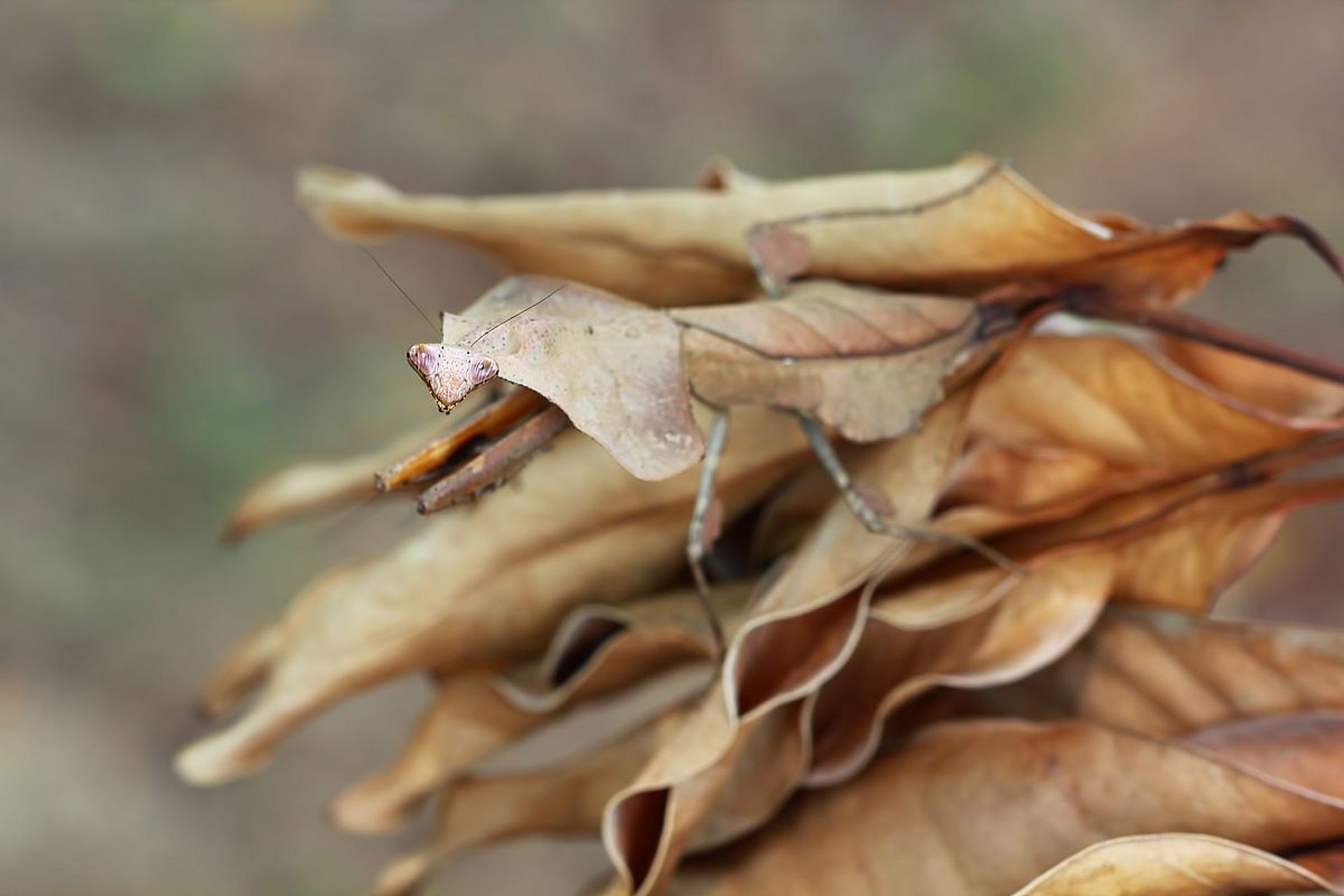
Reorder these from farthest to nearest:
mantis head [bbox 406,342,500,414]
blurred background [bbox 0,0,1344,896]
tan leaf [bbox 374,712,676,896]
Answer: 1. blurred background [bbox 0,0,1344,896]
2. tan leaf [bbox 374,712,676,896]
3. mantis head [bbox 406,342,500,414]

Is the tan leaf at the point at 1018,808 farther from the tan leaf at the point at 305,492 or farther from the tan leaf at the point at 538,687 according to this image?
the tan leaf at the point at 305,492

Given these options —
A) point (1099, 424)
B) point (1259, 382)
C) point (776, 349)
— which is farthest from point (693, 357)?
point (1259, 382)

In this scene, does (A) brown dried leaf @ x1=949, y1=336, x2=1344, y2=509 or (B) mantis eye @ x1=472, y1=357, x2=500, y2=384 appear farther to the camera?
(A) brown dried leaf @ x1=949, y1=336, x2=1344, y2=509

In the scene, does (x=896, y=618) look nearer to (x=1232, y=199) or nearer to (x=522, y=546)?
(x=522, y=546)

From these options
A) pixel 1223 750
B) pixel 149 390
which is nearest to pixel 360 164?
pixel 149 390

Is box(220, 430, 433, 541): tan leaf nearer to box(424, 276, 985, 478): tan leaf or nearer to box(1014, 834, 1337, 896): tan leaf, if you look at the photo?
box(424, 276, 985, 478): tan leaf

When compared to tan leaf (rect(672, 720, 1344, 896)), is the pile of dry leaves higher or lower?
higher

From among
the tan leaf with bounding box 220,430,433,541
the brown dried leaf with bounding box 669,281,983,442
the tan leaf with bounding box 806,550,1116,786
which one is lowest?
the tan leaf with bounding box 806,550,1116,786

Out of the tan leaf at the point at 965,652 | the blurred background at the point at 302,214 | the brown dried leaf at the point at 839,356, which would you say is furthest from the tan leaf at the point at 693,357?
the blurred background at the point at 302,214

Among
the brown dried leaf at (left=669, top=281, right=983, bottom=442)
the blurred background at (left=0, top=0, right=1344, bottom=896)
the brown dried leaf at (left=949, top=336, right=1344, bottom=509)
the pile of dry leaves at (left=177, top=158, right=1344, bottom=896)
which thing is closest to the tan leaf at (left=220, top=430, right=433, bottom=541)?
the pile of dry leaves at (left=177, top=158, right=1344, bottom=896)
